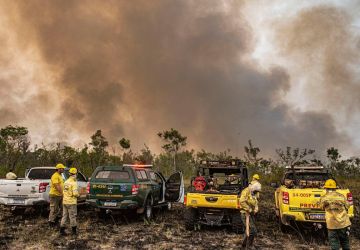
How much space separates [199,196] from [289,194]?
2583 millimetres

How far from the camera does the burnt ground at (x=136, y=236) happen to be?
8.81m

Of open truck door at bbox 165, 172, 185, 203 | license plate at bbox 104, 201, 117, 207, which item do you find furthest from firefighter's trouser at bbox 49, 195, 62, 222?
open truck door at bbox 165, 172, 185, 203

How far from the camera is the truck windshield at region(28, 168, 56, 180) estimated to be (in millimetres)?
13633

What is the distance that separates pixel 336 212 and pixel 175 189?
7.65 metres

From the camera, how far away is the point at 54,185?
35.1 ft

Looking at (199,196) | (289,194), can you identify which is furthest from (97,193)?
(289,194)

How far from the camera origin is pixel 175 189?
550 inches

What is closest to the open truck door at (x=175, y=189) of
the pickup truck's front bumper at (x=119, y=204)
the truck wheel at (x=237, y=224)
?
the pickup truck's front bumper at (x=119, y=204)

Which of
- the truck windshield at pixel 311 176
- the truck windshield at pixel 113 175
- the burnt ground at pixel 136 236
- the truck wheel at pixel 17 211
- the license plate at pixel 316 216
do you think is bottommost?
the burnt ground at pixel 136 236

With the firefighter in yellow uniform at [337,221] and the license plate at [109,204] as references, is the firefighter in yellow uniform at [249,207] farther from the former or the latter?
the license plate at [109,204]

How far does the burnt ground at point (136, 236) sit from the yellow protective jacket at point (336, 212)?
83.8 inches

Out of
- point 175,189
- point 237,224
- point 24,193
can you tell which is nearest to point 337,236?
point 237,224

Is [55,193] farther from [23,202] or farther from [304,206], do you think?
[304,206]

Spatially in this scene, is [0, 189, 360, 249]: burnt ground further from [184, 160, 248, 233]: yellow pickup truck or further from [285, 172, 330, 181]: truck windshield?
[285, 172, 330, 181]: truck windshield
